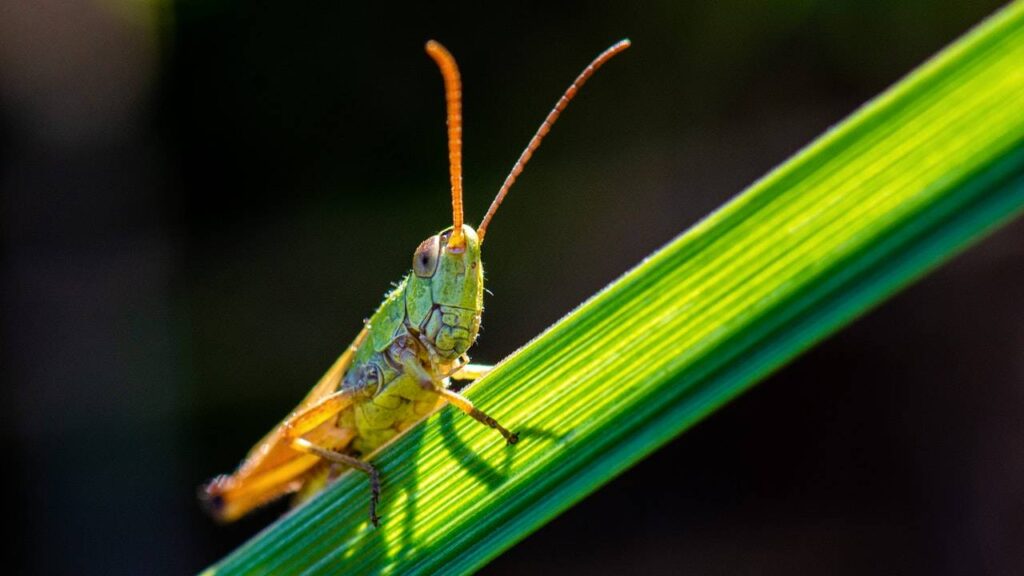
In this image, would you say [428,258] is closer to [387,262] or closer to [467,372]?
[467,372]

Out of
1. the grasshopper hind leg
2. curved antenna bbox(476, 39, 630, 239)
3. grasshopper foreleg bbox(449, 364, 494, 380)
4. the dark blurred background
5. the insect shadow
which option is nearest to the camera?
the insect shadow

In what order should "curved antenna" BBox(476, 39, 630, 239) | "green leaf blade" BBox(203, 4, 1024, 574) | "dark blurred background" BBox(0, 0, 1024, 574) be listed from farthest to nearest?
"dark blurred background" BBox(0, 0, 1024, 574) < "curved antenna" BBox(476, 39, 630, 239) < "green leaf blade" BBox(203, 4, 1024, 574)

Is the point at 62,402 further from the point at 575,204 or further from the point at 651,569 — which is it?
the point at 651,569

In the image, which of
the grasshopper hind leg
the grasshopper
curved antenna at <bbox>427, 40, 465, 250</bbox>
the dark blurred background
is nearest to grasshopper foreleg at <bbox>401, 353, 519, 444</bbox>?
the grasshopper

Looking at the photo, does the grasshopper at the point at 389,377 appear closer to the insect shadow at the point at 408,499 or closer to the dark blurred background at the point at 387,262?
the insect shadow at the point at 408,499

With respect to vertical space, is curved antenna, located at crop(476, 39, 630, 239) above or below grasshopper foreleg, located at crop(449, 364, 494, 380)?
above

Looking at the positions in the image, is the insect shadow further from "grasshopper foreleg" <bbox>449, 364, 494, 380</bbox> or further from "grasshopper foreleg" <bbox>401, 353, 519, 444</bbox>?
"grasshopper foreleg" <bbox>449, 364, 494, 380</bbox>
